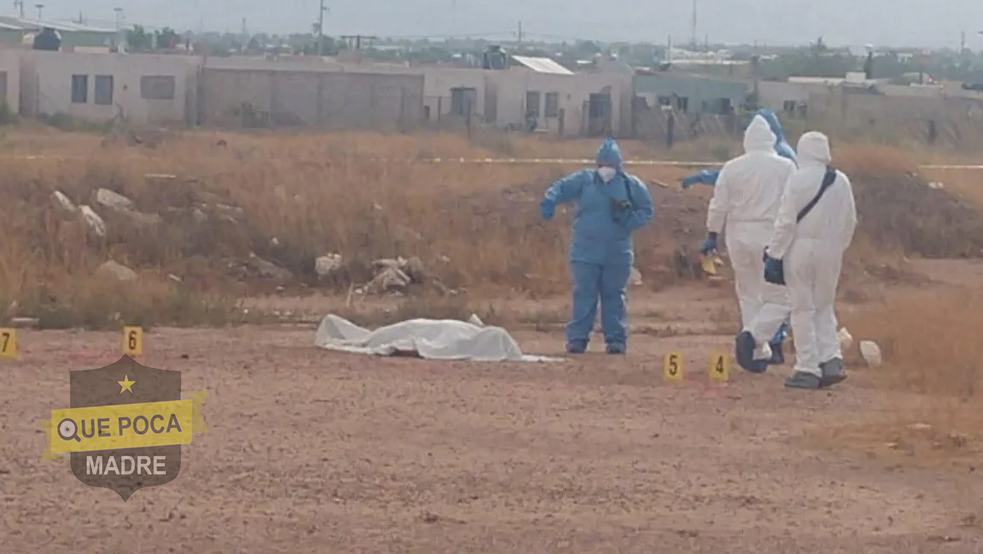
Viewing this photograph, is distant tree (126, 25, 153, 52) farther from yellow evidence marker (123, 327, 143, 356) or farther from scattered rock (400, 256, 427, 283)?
yellow evidence marker (123, 327, 143, 356)

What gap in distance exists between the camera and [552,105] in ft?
192

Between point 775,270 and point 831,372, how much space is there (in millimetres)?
789

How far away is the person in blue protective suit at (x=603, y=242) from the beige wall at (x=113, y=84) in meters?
38.9

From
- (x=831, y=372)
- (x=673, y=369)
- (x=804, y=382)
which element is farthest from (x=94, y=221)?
(x=831, y=372)

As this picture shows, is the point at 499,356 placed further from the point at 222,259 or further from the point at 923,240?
the point at 923,240

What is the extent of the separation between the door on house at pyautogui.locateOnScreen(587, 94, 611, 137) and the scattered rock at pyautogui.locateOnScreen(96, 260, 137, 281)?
1460 inches

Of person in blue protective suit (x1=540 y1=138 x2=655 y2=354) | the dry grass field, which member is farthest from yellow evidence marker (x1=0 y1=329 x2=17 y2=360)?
person in blue protective suit (x1=540 y1=138 x2=655 y2=354)

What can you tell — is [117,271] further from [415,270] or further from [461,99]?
[461,99]

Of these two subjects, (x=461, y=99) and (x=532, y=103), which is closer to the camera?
(x=461, y=99)

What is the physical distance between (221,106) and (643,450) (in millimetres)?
45145

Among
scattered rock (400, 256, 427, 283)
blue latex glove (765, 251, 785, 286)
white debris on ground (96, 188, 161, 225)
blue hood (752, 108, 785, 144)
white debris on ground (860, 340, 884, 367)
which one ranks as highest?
blue hood (752, 108, 785, 144)

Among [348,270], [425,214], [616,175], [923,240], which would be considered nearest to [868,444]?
[616,175]

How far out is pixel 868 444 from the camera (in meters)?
10.5

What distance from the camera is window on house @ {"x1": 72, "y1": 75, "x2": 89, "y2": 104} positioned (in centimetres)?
5341
